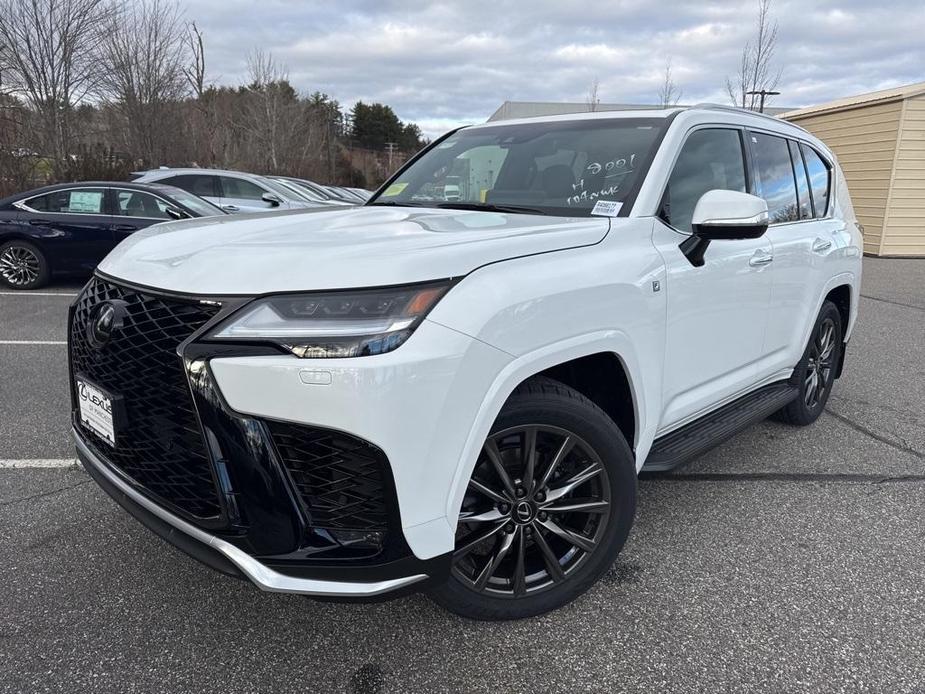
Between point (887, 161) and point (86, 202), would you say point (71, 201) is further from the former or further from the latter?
point (887, 161)

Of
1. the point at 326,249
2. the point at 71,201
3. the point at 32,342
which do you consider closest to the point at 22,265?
the point at 71,201

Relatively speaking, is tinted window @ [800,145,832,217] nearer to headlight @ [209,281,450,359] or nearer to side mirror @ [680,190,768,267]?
side mirror @ [680,190,768,267]

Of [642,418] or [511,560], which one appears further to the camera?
[642,418]

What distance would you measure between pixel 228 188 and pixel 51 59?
10883mm

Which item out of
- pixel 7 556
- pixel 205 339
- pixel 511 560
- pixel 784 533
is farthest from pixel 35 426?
pixel 784 533

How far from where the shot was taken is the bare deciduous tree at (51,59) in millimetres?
17906

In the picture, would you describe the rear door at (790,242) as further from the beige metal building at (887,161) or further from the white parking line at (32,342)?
the beige metal building at (887,161)

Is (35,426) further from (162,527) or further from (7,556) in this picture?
(162,527)

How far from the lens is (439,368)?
68.8 inches

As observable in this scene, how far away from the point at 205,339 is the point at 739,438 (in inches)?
136

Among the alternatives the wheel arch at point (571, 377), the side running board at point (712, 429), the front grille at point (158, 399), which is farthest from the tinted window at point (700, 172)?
the front grille at point (158, 399)

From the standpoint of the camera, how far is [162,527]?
6.55ft

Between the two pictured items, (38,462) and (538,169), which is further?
(38,462)

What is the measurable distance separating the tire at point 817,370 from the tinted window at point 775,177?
0.77m
